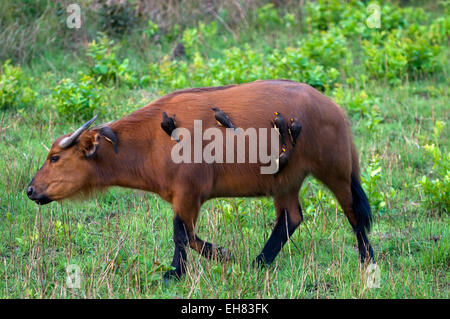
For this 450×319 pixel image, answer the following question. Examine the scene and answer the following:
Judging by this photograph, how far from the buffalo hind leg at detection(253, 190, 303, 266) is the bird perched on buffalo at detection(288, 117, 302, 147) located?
0.77 metres

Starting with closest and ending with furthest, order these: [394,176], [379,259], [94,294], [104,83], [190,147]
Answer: [94,294], [190,147], [379,259], [394,176], [104,83]

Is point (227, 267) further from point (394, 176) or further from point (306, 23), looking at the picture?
point (306, 23)

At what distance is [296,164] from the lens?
18.9 feet

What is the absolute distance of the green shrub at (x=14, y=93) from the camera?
930 cm

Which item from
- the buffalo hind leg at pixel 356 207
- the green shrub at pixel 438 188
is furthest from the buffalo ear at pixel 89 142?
the green shrub at pixel 438 188

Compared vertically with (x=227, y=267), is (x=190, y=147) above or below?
above

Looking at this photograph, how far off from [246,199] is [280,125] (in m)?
2.01

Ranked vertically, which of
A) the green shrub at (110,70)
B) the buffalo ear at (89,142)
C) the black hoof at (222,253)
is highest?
the green shrub at (110,70)

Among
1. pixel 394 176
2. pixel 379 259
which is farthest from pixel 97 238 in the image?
pixel 394 176

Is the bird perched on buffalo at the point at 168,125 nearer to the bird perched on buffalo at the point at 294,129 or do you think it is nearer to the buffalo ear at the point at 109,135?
the buffalo ear at the point at 109,135

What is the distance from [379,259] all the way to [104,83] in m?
5.81

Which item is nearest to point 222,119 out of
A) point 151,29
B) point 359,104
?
point 359,104

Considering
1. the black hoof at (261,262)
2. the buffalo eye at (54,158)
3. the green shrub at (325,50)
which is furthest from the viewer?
the green shrub at (325,50)

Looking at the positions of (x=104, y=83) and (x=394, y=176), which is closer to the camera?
(x=394, y=176)
